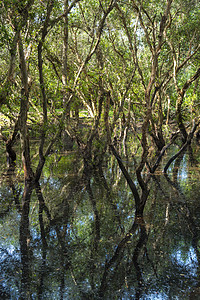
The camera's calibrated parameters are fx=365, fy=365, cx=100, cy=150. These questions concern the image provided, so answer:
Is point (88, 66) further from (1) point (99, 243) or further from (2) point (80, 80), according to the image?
(1) point (99, 243)

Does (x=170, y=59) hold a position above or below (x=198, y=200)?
above

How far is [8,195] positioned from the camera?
48.5 feet

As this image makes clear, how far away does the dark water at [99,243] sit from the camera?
700 cm

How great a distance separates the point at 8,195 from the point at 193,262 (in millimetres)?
8888

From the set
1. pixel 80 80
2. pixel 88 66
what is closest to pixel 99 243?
pixel 80 80

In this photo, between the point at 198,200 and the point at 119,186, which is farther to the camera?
the point at 119,186

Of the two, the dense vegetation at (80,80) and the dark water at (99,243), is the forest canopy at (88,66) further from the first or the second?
the dark water at (99,243)

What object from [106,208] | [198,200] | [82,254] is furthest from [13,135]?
[82,254]

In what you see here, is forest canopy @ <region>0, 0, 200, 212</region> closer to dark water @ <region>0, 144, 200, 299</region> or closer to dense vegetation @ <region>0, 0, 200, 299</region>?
dense vegetation @ <region>0, 0, 200, 299</region>

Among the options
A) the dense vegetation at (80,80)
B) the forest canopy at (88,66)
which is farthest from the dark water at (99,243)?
the forest canopy at (88,66)

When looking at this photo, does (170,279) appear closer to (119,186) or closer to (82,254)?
(82,254)

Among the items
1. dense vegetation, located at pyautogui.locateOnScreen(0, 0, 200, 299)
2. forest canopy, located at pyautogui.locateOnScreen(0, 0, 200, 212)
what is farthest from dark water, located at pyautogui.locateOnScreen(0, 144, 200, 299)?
forest canopy, located at pyautogui.locateOnScreen(0, 0, 200, 212)

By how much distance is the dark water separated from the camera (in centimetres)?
700

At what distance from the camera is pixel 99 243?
31.0 feet
